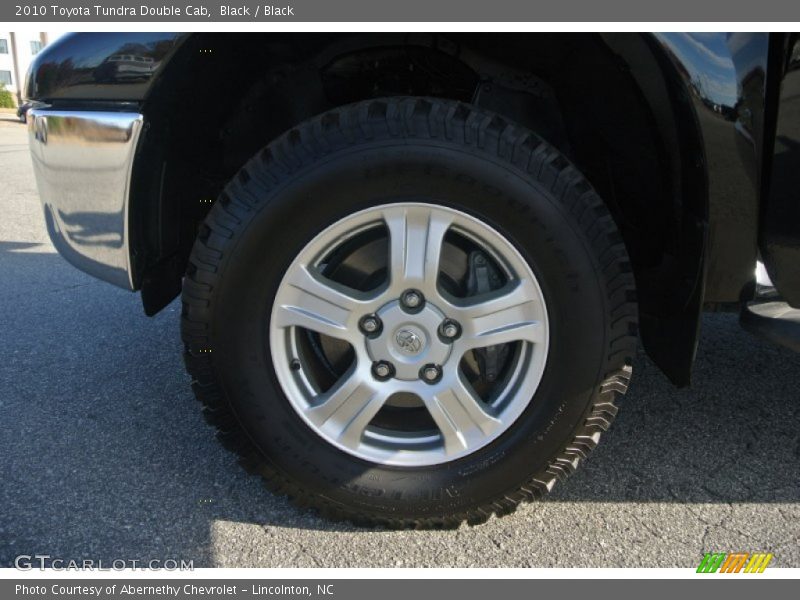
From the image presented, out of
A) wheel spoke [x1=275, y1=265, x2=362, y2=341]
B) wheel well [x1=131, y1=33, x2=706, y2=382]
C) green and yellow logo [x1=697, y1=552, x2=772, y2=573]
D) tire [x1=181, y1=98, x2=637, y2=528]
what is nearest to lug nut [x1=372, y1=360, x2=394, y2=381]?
wheel spoke [x1=275, y1=265, x2=362, y2=341]

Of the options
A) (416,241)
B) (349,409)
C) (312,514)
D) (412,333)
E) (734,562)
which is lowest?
(312,514)

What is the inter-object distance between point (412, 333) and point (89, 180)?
0.95 metres

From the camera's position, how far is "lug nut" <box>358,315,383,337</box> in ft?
5.62

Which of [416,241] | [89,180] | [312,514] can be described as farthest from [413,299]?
[89,180]

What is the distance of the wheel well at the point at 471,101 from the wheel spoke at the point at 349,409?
0.66 meters

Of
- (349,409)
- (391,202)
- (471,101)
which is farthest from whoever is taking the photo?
(471,101)

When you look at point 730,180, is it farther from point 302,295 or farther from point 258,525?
point 258,525

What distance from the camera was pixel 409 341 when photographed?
1.71 meters

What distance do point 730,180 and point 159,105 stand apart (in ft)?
4.97

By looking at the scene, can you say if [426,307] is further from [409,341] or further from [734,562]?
[734,562]

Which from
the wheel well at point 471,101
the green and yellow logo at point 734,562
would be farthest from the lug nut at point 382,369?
the green and yellow logo at point 734,562

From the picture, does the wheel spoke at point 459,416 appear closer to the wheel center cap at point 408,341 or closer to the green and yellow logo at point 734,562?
the wheel center cap at point 408,341

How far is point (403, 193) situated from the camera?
1.64 meters

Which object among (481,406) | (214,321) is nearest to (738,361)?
(481,406)
